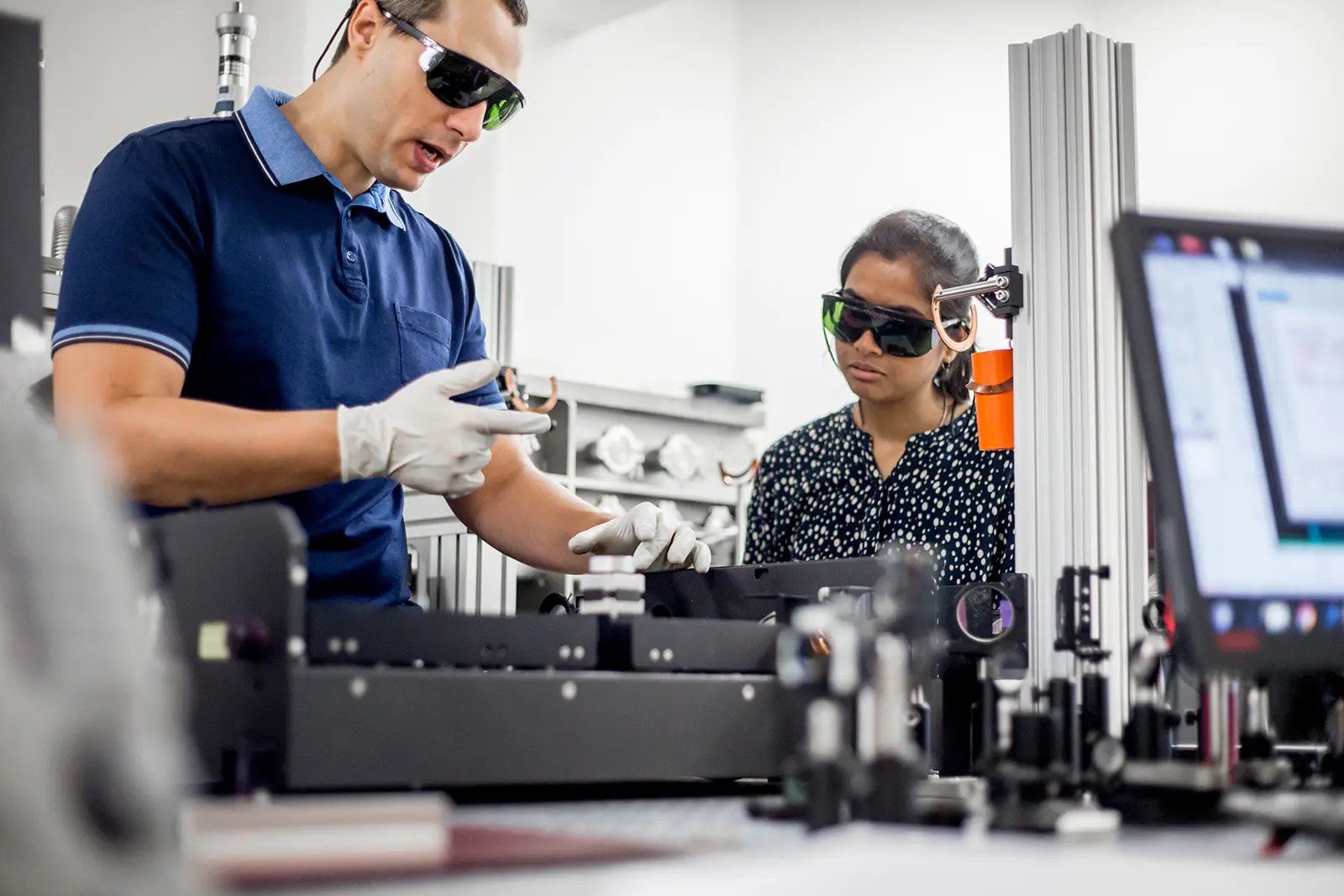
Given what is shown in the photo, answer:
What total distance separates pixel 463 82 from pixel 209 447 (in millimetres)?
580

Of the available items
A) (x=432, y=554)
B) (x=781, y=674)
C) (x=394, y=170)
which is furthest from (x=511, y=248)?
(x=781, y=674)

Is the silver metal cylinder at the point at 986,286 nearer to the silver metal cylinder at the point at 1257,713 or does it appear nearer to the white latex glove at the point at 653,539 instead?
the white latex glove at the point at 653,539

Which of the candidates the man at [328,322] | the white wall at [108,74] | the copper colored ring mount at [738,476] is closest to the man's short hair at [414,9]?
the man at [328,322]

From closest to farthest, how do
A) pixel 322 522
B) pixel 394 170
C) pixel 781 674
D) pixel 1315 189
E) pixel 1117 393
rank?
pixel 781 674, pixel 1117 393, pixel 322 522, pixel 394 170, pixel 1315 189

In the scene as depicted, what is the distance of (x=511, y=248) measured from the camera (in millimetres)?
4984

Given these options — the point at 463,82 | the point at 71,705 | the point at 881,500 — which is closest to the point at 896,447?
the point at 881,500

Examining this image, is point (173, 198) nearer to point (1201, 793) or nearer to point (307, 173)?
point (307, 173)

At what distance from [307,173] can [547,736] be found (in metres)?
1.00

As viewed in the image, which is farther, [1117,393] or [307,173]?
[307,173]

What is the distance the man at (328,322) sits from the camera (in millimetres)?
1457

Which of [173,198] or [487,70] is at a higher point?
[487,70]

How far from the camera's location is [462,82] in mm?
1727

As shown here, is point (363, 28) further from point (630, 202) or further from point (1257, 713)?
point (630, 202)

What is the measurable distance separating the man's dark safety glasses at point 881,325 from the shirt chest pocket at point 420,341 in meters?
0.88
